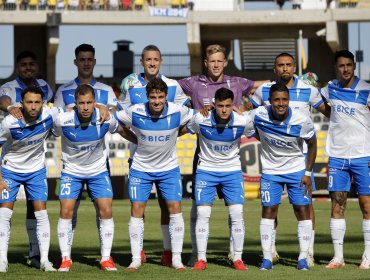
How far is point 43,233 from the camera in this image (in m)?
11.1

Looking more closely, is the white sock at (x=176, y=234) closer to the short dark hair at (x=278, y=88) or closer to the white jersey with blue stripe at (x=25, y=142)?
the white jersey with blue stripe at (x=25, y=142)

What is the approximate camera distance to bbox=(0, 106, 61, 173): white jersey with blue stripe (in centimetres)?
1102

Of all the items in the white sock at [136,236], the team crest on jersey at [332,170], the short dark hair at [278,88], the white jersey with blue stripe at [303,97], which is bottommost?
the white sock at [136,236]

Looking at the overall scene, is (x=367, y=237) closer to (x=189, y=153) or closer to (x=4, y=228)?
(x=4, y=228)

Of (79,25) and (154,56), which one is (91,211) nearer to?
(154,56)

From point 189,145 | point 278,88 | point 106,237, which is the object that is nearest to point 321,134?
point 189,145

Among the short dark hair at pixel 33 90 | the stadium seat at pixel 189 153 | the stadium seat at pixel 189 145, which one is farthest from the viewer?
the stadium seat at pixel 189 145

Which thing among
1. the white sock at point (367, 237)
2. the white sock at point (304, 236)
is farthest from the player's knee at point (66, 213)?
the white sock at point (367, 237)

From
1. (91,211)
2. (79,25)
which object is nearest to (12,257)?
(91,211)

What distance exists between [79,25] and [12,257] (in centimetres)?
2903

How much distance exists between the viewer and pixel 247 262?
11.8 metres

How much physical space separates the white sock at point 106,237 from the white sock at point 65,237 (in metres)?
0.34

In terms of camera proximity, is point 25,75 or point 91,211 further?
point 91,211

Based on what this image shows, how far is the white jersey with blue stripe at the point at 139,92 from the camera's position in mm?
11723
